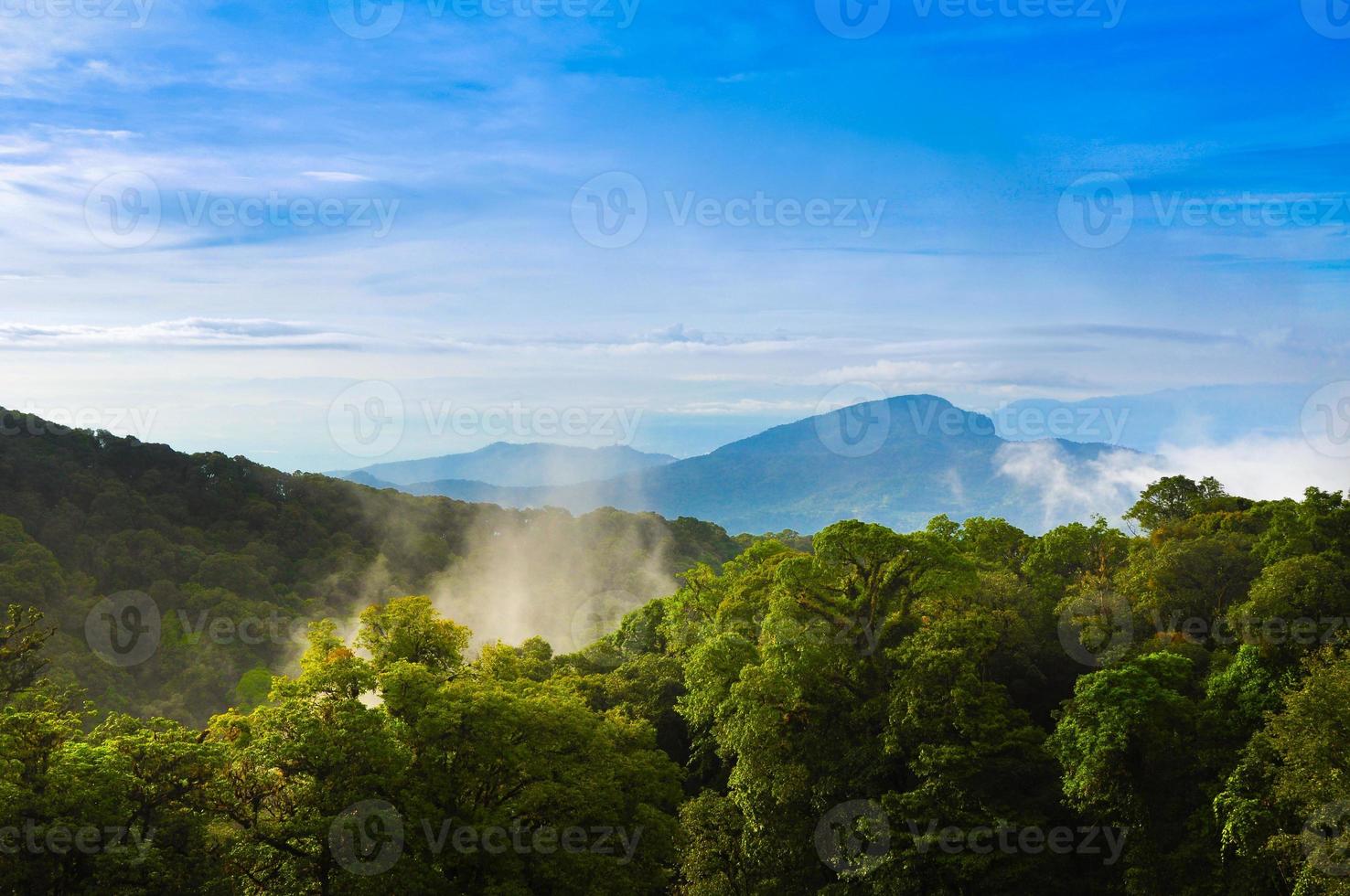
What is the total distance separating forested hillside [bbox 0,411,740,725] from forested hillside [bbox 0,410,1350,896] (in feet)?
141

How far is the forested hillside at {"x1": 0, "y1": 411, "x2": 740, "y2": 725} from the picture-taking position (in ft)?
232

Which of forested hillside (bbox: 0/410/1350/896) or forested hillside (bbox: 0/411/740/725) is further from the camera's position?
forested hillside (bbox: 0/411/740/725)

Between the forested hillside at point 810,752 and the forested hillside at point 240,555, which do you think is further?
the forested hillside at point 240,555

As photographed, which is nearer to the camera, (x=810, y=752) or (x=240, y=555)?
(x=810, y=752)

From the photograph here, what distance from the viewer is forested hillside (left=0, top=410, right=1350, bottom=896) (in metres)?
23.8

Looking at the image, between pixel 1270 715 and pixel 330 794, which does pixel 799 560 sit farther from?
pixel 330 794

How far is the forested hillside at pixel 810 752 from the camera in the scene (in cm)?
2377

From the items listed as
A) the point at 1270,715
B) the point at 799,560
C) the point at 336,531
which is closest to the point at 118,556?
the point at 336,531

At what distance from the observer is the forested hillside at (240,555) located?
2788 inches

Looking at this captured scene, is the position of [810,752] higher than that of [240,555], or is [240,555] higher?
[240,555]

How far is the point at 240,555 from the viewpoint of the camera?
3546 inches

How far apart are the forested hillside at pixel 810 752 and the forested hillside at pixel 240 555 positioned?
141 ft

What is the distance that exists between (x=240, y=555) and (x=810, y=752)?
7410 cm

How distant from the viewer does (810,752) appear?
31578 mm
